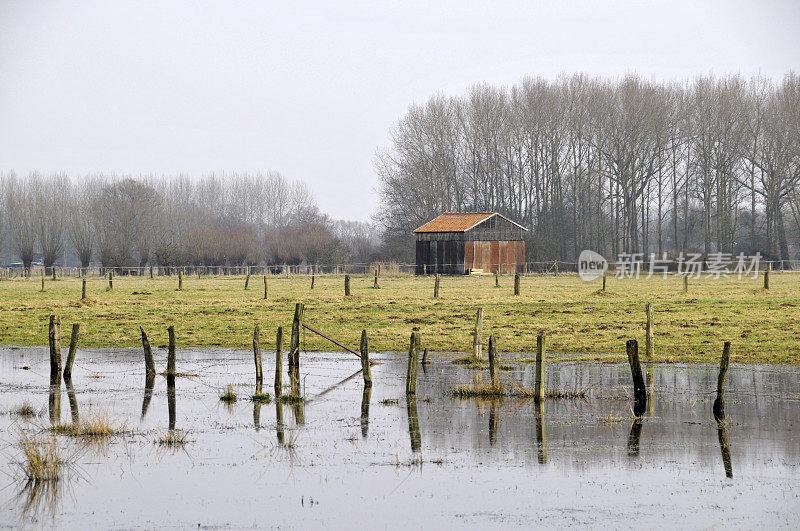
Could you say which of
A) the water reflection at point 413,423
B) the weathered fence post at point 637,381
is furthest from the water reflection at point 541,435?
the water reflection at point 413,423

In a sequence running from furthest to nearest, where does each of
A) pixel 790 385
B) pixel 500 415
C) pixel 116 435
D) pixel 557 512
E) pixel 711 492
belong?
pixel 790 385 < pixel 500 415 < pixel 116 435 < pixel 711 492 < pixel 557 512

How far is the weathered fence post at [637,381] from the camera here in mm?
17081

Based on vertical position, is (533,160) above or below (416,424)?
above

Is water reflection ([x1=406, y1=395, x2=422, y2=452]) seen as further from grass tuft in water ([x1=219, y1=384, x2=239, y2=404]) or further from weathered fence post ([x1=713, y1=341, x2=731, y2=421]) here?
weathered fence post ([x1=713, y1=341, x2=731, y2=421])

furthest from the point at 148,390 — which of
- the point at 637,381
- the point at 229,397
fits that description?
the point at 637,381

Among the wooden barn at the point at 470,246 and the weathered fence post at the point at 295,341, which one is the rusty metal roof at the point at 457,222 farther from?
the weathered fence post at the point at 295,341

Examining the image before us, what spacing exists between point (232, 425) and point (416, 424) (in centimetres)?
324

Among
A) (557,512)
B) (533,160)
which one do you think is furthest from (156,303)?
(533,160)

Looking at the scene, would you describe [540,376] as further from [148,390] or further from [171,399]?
[148,390]

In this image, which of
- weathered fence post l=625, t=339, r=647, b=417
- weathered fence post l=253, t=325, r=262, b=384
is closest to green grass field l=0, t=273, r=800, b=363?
weathered fence post l=625, t=339, r=647, b=417

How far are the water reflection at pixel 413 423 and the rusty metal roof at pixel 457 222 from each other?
5993 cm

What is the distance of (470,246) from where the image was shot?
7825 centimetres

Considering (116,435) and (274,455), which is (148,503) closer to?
(274,455)

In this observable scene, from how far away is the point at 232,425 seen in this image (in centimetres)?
1652
